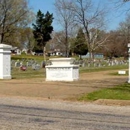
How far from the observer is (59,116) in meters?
9.12

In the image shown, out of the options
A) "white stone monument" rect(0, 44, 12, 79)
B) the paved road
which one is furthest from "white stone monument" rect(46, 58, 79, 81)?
the paved road

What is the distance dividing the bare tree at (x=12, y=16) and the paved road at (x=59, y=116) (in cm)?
6218

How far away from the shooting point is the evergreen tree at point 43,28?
10738 centimetres

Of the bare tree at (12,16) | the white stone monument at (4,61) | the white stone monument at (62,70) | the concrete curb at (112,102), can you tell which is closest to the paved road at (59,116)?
the concrete curb at (112,102)

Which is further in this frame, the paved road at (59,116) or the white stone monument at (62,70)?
the white stone monument at (62,70)

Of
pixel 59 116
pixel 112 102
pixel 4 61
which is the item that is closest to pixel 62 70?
pixel 4 61

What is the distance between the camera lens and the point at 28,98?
13359mm

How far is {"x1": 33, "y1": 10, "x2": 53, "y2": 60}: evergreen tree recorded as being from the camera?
4227 inches

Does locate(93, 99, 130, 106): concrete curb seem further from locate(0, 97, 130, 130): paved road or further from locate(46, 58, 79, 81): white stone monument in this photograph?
locate(46, 58, 79, 81): white stone monument

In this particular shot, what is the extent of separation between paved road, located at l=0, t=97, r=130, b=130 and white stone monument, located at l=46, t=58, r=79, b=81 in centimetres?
852

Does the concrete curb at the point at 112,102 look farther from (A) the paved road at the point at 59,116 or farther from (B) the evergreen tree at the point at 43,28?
(B) the evergreen tree at the point at 43,28

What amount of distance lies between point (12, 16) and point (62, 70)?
54.3 metres

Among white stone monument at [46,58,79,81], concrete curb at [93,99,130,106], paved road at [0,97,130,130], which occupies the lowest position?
paved road at [0,97,130,130]

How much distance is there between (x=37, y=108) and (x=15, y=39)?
69.5m
